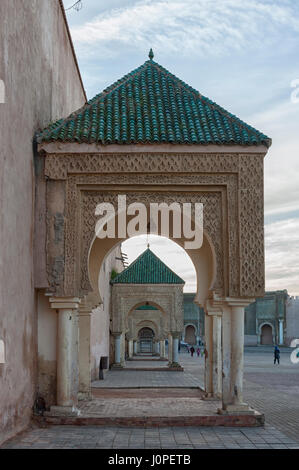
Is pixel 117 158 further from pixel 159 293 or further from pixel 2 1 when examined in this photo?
pixel 159 293

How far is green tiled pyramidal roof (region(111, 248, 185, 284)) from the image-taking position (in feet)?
80.7

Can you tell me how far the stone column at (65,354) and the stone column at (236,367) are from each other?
2.36 meters

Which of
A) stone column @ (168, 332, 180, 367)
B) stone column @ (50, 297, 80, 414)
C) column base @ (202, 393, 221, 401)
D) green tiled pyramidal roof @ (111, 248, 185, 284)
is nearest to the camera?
stone column @ (50, 297, 80, 414)

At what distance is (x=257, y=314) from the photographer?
49938mm

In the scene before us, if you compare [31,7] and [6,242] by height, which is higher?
[31,7]

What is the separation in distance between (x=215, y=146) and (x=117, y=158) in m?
1.60

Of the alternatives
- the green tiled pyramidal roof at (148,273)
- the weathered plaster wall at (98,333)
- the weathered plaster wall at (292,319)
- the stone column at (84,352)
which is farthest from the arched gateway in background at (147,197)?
the weathered plaster wall at (292,319)

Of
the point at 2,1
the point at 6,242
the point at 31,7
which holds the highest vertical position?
the point at 31,7

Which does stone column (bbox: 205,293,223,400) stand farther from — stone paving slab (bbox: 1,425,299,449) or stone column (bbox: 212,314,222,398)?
stone paving slab (bbox: 1,425,299,449)

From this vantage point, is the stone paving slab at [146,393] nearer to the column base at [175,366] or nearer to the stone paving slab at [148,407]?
Result: the stone paving slab at [148,407]

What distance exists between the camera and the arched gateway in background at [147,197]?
9.28 m

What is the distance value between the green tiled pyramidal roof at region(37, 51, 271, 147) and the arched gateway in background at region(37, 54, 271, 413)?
0.03 meters

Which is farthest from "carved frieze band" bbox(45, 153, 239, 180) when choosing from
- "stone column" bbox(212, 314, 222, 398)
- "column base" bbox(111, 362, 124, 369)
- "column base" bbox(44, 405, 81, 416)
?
"column base" bbox(111, 362, 124, 369)

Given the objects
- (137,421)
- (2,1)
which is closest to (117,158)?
(2,1)
